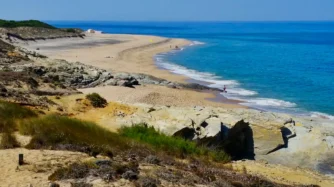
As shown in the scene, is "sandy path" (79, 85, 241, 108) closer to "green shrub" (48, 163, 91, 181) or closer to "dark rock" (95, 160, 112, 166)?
"dark rock" (95, 160, 112, 166)

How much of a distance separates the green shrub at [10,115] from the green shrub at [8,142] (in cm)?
100

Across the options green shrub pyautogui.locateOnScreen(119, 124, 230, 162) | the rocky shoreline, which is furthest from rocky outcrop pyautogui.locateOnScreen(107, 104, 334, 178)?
green shrub pyautogui.locateOnScreen(119, 124, 230, 162)

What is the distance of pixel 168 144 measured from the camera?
13.5m

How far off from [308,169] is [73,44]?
67377 millimetres

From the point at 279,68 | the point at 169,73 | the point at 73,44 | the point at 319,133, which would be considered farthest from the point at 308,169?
the point at 73,44

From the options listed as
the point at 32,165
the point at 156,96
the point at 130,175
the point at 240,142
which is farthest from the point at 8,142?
the point at 156,96

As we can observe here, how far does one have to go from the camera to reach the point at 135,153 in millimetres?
11188

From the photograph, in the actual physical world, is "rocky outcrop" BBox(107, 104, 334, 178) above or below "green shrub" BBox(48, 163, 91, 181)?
below

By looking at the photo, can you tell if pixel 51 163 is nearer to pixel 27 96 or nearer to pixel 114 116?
pixel 114 116

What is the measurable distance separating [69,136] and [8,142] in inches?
66.1

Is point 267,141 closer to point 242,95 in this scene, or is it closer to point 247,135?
point 247,135

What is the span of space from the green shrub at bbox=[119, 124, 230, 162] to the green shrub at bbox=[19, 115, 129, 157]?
4.10 feet

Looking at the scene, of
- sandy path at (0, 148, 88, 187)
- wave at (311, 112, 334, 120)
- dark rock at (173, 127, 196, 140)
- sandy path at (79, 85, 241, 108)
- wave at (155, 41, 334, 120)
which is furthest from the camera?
wave at (155, 41, 334, 120)

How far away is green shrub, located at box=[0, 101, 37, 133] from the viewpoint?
40.4 ft
